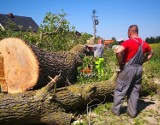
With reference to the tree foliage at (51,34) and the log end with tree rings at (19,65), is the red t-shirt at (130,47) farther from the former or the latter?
the tree foliage at (51,34)

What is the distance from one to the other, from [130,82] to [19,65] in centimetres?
263

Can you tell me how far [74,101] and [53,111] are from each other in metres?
0.60

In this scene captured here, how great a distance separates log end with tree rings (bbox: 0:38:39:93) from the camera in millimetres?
5578

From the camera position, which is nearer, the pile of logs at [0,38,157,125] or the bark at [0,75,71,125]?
the bark at [0,75,71,125]

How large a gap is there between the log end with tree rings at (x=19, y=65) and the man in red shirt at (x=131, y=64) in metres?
1.87

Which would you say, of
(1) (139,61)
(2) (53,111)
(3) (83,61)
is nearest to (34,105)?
(2) (53,111)

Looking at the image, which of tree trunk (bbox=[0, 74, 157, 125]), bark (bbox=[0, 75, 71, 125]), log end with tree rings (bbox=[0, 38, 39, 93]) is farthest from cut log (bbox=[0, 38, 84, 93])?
bark (bbox=[0, 75, 71, 125])

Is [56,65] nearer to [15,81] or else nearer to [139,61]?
Answer: [15,81]

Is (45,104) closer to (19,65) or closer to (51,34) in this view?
(19,65)

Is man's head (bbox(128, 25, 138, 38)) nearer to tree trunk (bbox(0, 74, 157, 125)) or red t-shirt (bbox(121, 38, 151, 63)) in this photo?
red t-shirt (bbox(121, 38, 151, 63))

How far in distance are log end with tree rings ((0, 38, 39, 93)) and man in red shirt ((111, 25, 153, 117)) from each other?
1875mm

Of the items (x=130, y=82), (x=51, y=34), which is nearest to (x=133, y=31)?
Result: (x=130, y=82)

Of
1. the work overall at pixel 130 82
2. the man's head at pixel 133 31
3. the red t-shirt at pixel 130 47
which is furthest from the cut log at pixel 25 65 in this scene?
the man's head at pixel 133 31

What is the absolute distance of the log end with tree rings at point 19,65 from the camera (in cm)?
558
